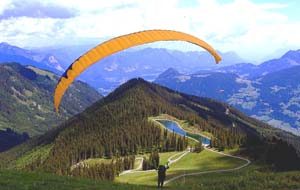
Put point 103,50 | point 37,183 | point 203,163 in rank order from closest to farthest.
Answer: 1. point 103,50
2. point 37,183
3. point 203,163

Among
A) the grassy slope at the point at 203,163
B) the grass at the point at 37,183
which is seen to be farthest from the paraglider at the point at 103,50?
the grassy slope at the point at 203,163

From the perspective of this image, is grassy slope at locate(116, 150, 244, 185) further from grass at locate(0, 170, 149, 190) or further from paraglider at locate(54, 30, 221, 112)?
paraglider at locate(54, 30, 221, 112)

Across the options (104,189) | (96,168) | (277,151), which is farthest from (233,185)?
(96,168)

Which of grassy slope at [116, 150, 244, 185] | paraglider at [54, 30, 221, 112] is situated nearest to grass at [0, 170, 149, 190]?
paraglider at [54, 30, 221, 112]

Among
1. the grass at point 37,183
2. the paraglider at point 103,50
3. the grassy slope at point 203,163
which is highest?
the paraglider at point 103,50

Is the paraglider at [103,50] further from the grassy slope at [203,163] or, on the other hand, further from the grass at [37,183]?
the grassy slope at [203,163]

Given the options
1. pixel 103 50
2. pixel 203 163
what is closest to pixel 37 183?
pixel 103 50

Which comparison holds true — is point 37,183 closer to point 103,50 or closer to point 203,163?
point 103,50

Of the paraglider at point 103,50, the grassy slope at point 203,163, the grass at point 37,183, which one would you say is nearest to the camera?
the paraglider at point 103,50

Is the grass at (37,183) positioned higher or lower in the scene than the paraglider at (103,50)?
lower

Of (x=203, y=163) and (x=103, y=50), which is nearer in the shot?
(x=103, y=50)

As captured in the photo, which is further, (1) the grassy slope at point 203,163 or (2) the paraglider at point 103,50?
(1) the grassy slope at point 203,163

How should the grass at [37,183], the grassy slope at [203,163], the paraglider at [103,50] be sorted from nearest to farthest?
1. the paraglider at [103,50]
2. the grass at [37,183]
3. the grassy slope at [203,163]
